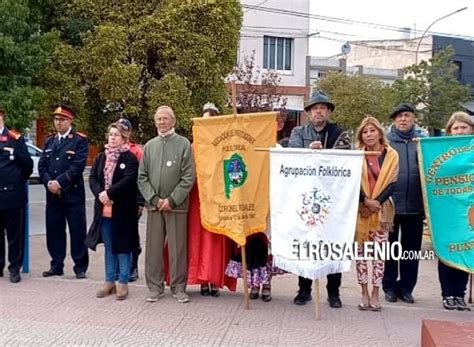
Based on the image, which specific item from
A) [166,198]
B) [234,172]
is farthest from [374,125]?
[166,198]

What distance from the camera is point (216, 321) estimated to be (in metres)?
6.30

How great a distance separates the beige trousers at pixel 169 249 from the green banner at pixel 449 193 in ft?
8.48

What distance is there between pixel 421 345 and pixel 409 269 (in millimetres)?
1707

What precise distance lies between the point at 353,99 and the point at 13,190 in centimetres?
2668

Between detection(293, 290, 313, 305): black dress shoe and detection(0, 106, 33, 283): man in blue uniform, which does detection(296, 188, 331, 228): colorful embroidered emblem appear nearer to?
detection(293, 290, 313, 305): black dress shoe

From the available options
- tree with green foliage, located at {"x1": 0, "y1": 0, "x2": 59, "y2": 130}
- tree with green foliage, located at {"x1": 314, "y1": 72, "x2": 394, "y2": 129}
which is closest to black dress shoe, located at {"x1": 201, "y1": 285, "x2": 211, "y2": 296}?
tree with green foliage, located at {"x1": 0, "y1": 0, "x2": 59, "y2": 130}

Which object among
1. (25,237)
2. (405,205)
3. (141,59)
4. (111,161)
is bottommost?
(25,237)

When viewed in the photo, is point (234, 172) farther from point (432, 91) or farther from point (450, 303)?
point (432, 91)

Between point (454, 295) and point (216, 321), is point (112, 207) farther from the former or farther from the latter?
point (454, 295)

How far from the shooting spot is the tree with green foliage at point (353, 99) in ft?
107

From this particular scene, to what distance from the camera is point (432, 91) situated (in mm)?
29609

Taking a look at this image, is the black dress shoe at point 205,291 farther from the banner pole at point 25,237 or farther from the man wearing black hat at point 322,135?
the banner pole at point 25,237

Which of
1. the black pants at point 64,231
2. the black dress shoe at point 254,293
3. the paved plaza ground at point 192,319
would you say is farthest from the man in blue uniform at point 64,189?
the black dress shoe at point 254,293

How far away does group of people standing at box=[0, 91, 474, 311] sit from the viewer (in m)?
6.78
